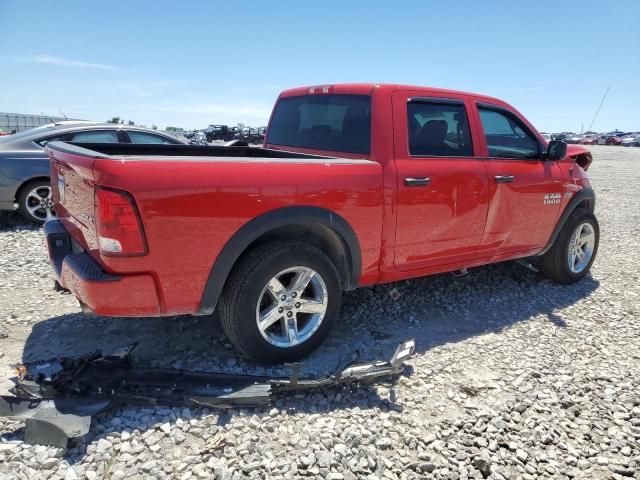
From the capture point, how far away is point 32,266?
15.8 feet

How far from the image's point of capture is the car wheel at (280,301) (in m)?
2.80

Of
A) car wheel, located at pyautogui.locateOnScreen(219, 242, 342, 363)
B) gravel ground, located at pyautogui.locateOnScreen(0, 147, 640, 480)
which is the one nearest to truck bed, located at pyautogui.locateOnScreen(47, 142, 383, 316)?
car wheel, located at pyautogui.locateOnScreen(219, 242, 342, 363)

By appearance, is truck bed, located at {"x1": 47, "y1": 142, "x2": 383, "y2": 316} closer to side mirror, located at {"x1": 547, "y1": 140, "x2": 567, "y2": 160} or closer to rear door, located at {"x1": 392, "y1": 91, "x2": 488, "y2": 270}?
rear door, located at {"x1": 392, "y1": 91, "x2": 488, "y2": 270}

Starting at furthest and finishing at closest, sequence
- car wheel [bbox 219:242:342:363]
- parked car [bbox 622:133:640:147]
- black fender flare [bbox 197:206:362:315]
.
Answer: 1. parked car [bbox 622:133:640:147]
2. car wheel [bbox 219:242:342:363]
3. black fender flare [bbox 197:206:362:315]

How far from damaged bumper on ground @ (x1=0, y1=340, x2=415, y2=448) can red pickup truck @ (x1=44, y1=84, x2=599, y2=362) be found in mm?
332

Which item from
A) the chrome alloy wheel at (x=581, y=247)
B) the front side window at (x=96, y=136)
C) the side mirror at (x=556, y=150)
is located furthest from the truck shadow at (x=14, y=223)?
the chrome alloy wheel at (x=581, y=247)

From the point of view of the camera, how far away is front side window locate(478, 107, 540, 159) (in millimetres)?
3960

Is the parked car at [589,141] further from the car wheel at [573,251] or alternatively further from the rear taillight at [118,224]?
the rear taillight at [118,224]

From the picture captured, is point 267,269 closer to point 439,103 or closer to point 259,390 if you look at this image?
point 259,390

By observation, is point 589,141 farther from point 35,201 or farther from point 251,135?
point 35,201

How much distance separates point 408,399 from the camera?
282cm

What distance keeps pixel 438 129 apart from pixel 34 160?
5587mm

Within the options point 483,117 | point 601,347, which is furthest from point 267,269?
point 601,347

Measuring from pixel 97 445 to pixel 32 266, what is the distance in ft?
10.7
